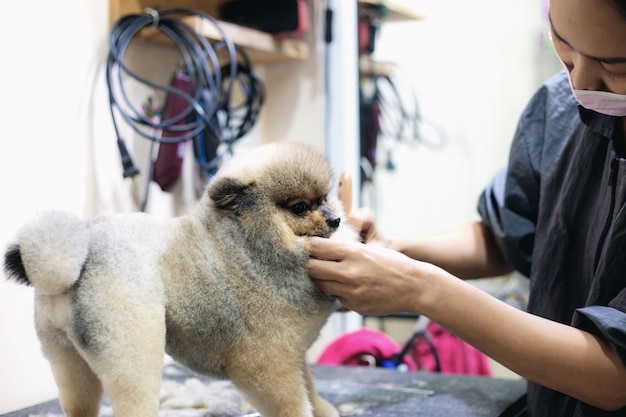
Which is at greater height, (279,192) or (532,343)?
(279,192)

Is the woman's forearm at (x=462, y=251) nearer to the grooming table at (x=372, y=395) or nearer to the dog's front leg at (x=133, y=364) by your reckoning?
the grooming table at (x=372, y=395)

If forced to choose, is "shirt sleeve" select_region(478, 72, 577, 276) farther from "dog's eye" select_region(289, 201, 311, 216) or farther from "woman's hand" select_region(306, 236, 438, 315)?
"dog's eye" select_region(289, 201, 311, 216)

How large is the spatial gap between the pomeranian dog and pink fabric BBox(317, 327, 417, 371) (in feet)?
2.63

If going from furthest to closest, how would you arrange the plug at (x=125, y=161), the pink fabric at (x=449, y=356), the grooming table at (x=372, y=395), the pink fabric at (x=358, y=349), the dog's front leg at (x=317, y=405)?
the pink fabric at (x=449, y=356) < the pink fabric at (x=358, y=349) < the plug at (x=125, y=161) < the grooming table at (x=372, y=395) < the dog's front leg at (x=317, y=405)

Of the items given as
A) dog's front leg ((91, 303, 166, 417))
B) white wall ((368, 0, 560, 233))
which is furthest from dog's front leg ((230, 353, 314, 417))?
white wall ((368, 0, 560, 233))

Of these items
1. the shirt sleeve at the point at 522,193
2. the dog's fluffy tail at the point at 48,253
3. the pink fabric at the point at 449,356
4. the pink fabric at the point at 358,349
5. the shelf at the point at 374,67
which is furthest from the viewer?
the shelf at the point at 374,67

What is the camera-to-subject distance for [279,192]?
2.69ft

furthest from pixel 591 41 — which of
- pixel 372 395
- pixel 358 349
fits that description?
pixel 358 349

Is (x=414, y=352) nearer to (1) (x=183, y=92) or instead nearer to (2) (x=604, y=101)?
(1) (x=183, y=92)

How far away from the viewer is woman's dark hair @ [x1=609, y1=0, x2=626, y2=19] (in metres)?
0.73

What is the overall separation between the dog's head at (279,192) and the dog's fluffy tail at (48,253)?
172mm

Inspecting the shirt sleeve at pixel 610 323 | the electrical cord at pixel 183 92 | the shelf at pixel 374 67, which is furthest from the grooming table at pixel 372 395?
the shelf at pixel 374 67

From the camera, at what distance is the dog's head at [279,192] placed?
2.68ft

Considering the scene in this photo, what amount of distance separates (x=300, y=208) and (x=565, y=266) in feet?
1.53
